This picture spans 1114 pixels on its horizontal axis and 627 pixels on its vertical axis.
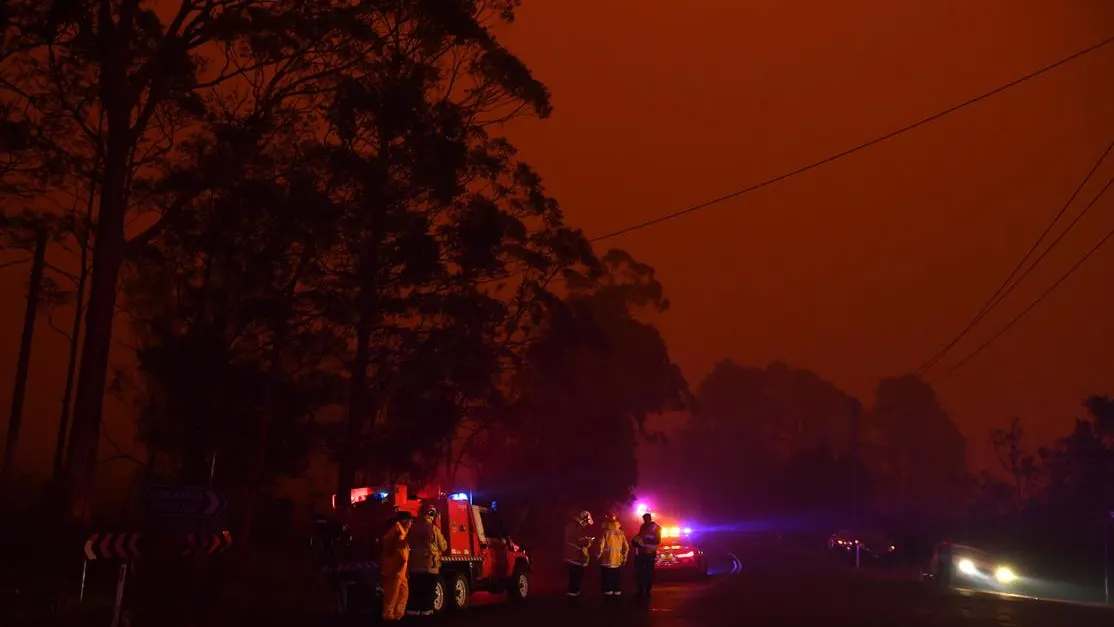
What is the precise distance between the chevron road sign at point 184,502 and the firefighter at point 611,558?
859 cm

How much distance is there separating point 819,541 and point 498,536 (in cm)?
6430

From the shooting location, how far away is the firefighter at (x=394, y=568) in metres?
18.3

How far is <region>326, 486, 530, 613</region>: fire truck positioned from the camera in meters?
20.1

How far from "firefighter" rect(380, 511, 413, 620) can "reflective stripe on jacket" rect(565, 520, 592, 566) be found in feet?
18.0

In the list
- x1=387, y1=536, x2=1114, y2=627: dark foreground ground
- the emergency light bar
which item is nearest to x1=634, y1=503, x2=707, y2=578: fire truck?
the emergency light bar

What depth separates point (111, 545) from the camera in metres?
16.8

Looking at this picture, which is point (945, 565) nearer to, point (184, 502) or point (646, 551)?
point (646, 551)

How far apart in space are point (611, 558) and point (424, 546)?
509cm

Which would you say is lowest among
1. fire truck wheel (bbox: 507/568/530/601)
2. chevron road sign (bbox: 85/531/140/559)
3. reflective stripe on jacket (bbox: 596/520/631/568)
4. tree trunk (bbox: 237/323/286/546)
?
fire truck wheel (bbox: 507/568/530/601)

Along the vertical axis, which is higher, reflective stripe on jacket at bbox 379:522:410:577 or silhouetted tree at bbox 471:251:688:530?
silhouetted tree at bbox 471:251:688:530

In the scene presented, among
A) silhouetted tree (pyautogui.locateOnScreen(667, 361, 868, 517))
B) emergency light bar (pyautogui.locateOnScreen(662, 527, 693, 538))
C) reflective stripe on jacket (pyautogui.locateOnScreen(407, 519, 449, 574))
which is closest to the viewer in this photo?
reflective stripe on jacket (pyautogui.locateOnScreen(407, 519, 449, 574))

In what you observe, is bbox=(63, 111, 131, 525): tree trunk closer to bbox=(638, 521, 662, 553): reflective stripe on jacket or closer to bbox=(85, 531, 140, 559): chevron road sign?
bbox=(85, 531, 140, 559): chevron road sign

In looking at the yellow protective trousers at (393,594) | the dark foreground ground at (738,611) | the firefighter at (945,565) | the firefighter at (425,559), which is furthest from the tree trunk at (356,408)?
the firefighter at (945,565)

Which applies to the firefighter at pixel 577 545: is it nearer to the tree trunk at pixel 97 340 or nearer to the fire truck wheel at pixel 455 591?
the fire truck wheel at pixel 455 591
